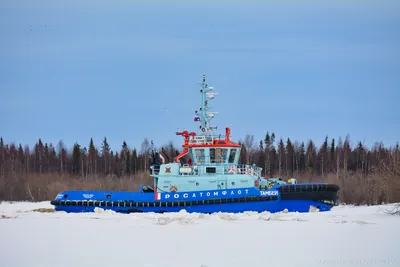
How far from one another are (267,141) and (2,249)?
58012 mm

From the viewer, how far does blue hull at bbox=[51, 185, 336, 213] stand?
2948cm

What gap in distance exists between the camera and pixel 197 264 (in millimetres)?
14445

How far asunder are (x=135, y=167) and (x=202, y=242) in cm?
4987

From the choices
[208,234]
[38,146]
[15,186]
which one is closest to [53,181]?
[15,186]

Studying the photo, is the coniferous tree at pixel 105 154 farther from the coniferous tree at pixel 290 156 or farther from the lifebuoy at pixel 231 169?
the lifebuoy at pixel 231 169

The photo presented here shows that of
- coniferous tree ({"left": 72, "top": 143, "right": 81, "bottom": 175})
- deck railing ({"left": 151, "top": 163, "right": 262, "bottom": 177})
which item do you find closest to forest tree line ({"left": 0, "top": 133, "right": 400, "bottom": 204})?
coniferous tree ({"left": 72, "top": 143, "right": 81, "bottom": 175})

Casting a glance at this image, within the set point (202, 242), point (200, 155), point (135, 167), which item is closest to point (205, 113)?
A: point (200, 155)

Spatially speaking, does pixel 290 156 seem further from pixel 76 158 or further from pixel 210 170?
pixel 210 170

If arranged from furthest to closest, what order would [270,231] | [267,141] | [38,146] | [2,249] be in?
[38,146] < [267,141] < [270,231] < [2,249]

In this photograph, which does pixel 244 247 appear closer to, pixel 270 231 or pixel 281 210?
pixel 270 231

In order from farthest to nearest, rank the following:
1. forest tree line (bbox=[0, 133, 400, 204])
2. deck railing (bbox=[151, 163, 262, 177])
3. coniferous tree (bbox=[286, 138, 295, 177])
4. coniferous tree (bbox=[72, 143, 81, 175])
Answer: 1. coniferous tree (bbox=[72, 143, 81, 175])
2. coniferous tree (bbox=[286, 138, 295, 177])
3. forest tree line (bbox=[0, 133, 400, 204])
4. deck railing (bbox=[151, 163, 262, 177])

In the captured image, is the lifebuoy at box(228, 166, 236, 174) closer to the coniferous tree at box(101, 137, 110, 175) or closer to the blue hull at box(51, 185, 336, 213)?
the blue hull at box(51, 185, 336, 213)

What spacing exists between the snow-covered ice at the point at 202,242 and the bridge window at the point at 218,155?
7.22 m

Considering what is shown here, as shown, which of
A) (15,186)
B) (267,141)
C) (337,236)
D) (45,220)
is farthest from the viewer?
(267,141)
